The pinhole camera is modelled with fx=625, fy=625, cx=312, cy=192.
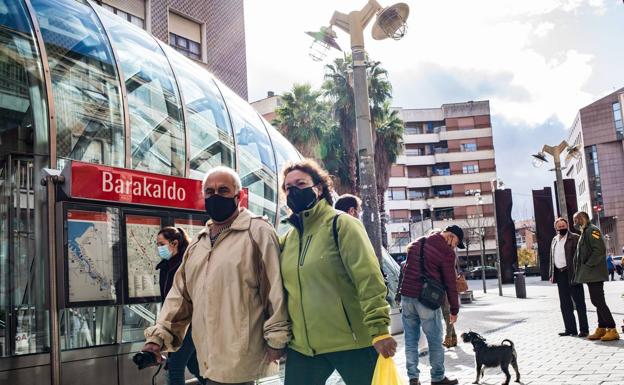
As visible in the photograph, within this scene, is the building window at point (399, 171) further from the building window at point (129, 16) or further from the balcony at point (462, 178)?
the building window at point (129, 16)

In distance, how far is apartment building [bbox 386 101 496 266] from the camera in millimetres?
71000

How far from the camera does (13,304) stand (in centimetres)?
567

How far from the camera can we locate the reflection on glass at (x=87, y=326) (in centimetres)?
605

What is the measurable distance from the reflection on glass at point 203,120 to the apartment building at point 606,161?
80636 millimetres

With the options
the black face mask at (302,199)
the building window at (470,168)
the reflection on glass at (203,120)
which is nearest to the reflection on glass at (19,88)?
the reflection on glass at (203,120)

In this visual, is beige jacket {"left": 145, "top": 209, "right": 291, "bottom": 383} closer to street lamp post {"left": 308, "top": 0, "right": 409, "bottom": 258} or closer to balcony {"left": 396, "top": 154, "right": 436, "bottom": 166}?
street lamp post {"left": 308, "top": 0, "right": 409, "bottom": 258}

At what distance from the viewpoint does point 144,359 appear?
3094mm

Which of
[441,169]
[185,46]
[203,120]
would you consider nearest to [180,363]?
[203,120]

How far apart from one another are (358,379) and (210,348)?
2.43 feet

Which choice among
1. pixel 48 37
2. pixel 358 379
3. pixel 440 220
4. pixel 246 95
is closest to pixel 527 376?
pixel 358 379

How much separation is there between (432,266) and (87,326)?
3.48 m

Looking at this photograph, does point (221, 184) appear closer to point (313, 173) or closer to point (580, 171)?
point (313, 173)

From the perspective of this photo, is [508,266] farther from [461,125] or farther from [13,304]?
[461,125]

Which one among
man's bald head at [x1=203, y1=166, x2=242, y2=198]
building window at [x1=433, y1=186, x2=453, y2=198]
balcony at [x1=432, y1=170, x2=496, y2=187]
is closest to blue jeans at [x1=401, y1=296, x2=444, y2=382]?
man's bald head at [x1=203, y1=166, x2=242, y2=198]
